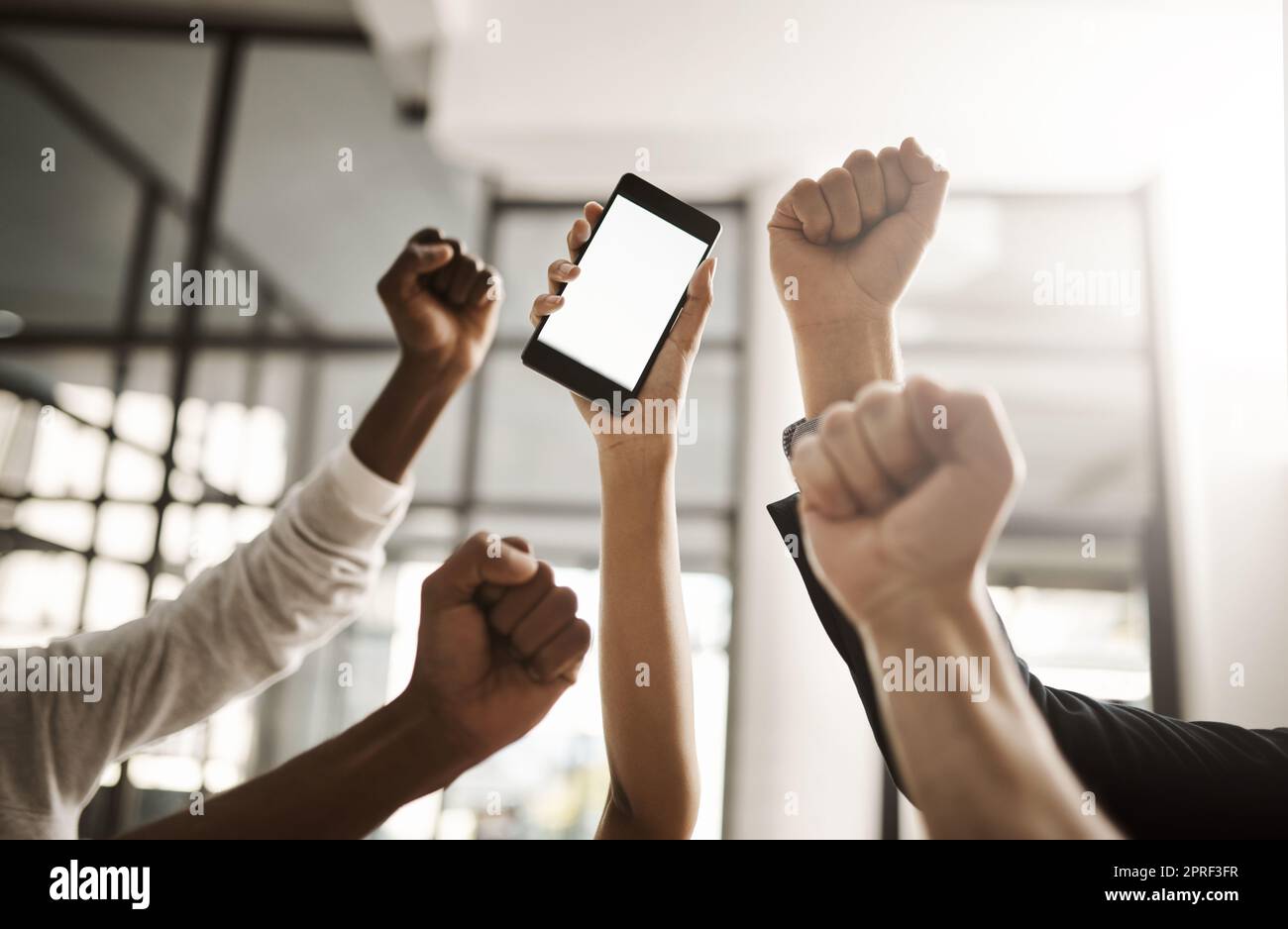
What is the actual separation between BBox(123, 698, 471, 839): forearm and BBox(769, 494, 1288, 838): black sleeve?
0.88 ft

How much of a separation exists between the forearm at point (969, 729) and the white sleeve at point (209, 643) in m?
→ 0.43

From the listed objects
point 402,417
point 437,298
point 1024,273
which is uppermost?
point 1024,273

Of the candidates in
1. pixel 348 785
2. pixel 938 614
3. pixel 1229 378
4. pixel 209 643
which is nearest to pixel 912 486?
pixel 938 614

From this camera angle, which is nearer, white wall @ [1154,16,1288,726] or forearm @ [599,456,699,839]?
forearm @ [599,456,699,839]

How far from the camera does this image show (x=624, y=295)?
1.90ft

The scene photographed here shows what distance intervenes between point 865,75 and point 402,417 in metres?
1.15

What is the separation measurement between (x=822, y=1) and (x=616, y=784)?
52.0 inches

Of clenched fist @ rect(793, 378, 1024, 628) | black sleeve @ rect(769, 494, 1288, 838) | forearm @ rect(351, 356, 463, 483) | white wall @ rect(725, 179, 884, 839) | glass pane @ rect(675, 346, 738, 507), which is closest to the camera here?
clenched fist @ rect(793, 378, 1024, 628)

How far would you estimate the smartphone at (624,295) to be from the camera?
0.55 meters

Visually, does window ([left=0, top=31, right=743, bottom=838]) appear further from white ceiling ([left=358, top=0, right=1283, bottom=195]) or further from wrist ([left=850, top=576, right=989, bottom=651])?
wrist ([left=850, top=576, right=989, bottom=651])

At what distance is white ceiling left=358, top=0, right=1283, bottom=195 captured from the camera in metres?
1.33

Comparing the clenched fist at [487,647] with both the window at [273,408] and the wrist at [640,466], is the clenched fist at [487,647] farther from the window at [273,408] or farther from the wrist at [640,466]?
Result: the window at [273,408]

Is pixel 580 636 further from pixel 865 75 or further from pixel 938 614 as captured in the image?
pixel 865 75

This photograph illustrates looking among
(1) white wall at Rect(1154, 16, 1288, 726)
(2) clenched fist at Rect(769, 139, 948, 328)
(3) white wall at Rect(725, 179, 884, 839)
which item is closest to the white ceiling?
(1) white wall at Rect(1154, 16, 1288, 726)
